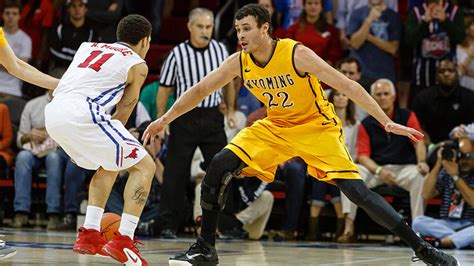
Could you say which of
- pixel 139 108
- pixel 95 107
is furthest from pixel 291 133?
pixel 139 108

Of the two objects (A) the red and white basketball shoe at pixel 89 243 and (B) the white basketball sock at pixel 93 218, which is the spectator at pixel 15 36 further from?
(A) the red and white basketball shoe at pixel 89 243

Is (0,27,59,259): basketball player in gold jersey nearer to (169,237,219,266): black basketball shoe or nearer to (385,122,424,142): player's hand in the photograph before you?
(169,237,219,266): black basketball shoe

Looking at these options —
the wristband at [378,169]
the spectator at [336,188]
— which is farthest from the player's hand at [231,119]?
the wristband at [378,169]

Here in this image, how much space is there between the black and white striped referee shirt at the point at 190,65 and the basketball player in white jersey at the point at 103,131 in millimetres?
3505

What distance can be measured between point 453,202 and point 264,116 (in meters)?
2.34

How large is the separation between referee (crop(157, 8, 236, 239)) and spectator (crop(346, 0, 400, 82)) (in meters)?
2.10

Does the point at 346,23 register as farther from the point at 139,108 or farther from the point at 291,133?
the point at 291,133

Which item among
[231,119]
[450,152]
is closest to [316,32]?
[231,119]

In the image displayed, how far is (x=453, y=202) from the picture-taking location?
9297 mm

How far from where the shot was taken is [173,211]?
986cm

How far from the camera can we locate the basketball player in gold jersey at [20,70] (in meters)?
6.48

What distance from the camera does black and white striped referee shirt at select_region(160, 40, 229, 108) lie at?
9.84 metres

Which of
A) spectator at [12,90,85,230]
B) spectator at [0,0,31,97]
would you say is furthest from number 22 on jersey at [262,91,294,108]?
spectator at [0,0,31,97]

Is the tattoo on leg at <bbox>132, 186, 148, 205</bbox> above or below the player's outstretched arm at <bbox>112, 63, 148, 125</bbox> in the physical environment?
below
